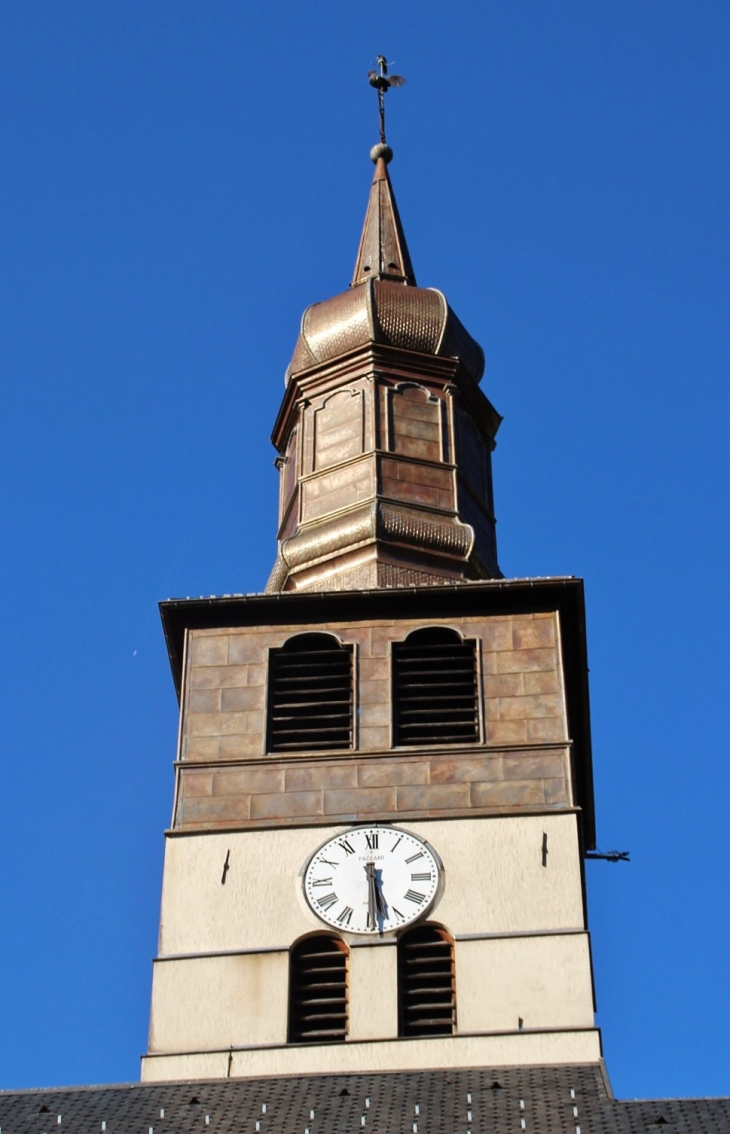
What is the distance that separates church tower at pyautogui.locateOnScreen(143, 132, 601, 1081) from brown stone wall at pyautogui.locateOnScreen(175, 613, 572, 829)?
27 millimetres

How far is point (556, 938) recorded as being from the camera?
3412 cm

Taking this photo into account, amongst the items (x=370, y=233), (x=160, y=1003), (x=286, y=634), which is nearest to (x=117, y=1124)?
(x=160, y=1003)

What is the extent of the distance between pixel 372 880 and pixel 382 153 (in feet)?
51.8

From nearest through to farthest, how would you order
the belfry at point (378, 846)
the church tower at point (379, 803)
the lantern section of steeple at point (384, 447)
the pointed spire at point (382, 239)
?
1. the belfry at point (378, 846)
2. the church tower at point (379, 803)
3. the lantern section of steeple at point (384, 447)
4. the pointed spire at point (382, 239)

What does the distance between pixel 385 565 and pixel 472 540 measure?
1.42 metres

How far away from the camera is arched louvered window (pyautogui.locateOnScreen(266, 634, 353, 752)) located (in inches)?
1432

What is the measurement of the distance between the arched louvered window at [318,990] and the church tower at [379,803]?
0.08 feet

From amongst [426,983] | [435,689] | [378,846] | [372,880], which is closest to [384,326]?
[435,689]

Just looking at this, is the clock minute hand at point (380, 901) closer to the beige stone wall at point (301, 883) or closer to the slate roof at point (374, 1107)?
the beige stone wall at point (301, 883)

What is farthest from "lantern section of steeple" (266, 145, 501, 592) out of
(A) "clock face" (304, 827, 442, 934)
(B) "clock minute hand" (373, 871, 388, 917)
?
(B) "clock minute hand" (373, 871, 388, 917)

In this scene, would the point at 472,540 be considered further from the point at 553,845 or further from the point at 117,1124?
the point at 117,1124

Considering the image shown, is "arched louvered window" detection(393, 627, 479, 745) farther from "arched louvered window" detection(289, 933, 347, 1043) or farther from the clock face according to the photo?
"arched louvered window" detection(289, 933, 347, 1043)

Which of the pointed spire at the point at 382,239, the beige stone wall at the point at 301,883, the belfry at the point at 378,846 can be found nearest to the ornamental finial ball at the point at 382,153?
the pointed spire at the point at 382,239

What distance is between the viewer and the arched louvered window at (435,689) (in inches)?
1428
